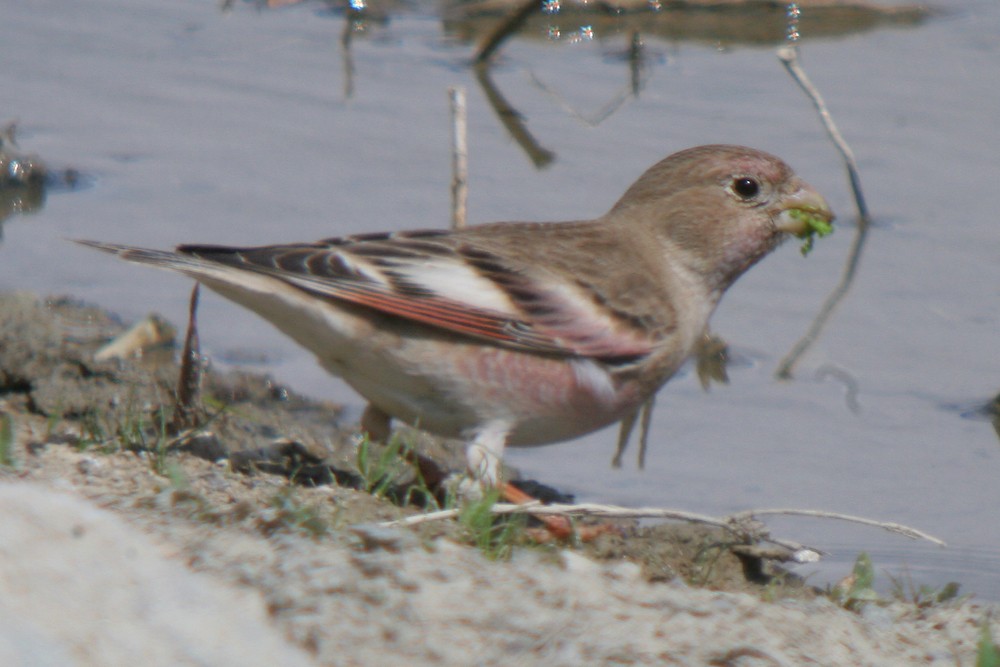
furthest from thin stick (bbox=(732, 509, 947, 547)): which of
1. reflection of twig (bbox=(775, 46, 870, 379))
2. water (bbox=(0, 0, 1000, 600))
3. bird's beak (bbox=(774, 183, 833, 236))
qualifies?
reflection of twig (bbox=(775, 46, 870, 379))

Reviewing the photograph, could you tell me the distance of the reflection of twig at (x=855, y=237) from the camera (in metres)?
6.83

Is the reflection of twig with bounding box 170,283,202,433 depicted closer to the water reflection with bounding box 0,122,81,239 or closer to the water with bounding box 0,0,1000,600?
the water with bounding box 0,0,1000,600

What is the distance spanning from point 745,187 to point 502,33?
Answer: 507 cm

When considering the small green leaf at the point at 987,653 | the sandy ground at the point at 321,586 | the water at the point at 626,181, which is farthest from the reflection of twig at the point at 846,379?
the small green leaf at the point at 987,653

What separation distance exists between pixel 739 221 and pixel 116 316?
2965mm

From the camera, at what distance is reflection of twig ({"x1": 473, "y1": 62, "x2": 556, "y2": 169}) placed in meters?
8.77

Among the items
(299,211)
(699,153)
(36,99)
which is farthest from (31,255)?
(699,153)

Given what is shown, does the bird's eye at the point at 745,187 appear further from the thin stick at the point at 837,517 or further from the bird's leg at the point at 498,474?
the thin stick at the point at 837,517

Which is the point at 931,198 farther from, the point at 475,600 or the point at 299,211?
the point at 475,600

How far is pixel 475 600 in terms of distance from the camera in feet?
11.2

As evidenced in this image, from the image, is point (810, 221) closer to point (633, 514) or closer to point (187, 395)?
point (633, 514)

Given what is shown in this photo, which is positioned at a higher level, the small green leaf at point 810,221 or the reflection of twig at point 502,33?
the reflection of twig at point 502,33

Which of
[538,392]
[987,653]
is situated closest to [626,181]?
[538,392]

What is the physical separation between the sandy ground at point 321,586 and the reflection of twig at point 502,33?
600cm
